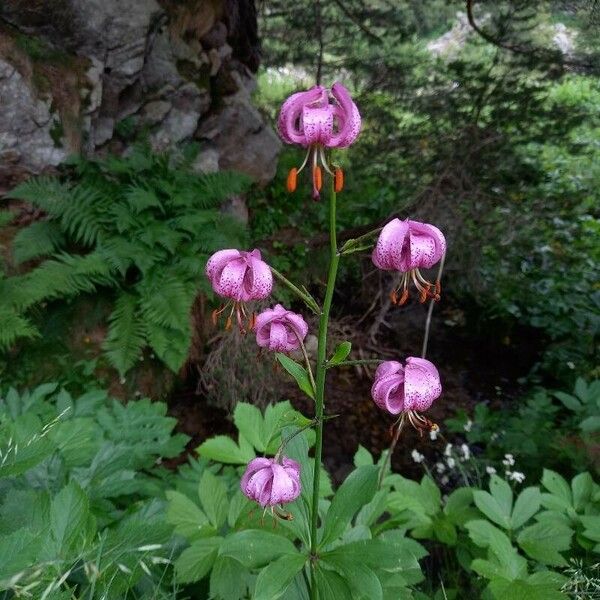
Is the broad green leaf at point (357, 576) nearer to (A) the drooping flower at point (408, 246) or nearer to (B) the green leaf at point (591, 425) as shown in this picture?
(A) the drooping flower at point (408, 246)

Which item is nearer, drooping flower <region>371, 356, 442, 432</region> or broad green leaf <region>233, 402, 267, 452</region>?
drooping flower <region>371, 356, 442, 432</region>

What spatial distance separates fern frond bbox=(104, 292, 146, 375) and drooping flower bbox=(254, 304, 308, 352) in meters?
2.16

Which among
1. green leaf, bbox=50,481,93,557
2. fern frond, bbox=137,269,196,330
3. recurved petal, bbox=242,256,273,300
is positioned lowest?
fern frond, bbox=137,269,196,330

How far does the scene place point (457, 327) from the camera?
4414 millimetres

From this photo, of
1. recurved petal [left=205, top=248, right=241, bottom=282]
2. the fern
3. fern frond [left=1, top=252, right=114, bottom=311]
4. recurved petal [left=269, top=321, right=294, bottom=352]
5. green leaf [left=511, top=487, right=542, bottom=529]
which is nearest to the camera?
recurved petal [left=205, top=248, right=241, bottom=282]

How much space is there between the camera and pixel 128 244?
10.9 ft

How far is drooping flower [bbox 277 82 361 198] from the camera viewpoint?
2.71 ft

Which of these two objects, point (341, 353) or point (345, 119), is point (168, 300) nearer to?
point (341, 353)

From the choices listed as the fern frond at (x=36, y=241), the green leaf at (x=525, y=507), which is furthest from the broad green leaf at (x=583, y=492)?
the fern frond at (x=36, y=241)

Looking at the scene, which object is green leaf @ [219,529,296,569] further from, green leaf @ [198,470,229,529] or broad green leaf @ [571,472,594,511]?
broad green leaf @ [571,472,594,511]

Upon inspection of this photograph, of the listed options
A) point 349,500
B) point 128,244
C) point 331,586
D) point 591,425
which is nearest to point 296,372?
point 349,500

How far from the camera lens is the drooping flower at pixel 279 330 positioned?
1.03m

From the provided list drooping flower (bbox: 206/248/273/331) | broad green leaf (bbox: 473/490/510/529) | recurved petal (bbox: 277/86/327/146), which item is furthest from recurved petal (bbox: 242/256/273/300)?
broad green leaf (bbox: 473/490/510/529)

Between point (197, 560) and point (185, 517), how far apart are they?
16cm
